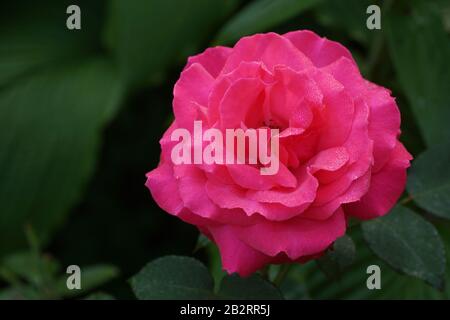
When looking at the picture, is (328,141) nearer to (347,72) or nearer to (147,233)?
(347,72)

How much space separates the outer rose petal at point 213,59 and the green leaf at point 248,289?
0.13 meters

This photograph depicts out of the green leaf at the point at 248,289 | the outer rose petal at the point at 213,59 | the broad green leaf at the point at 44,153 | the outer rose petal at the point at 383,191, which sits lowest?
the broad green leaf at the point at 44,153

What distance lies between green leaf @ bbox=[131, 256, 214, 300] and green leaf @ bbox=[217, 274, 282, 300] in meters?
0.01

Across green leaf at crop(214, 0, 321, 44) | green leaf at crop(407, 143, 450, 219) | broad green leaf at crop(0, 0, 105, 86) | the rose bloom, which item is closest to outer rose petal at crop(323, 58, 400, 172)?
the rose bloom

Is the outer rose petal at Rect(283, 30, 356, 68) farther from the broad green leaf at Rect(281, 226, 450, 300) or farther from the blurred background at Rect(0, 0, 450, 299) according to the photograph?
the blurred background at Rect(0, 0, 450, 299)

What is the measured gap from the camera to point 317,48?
1.48 feet

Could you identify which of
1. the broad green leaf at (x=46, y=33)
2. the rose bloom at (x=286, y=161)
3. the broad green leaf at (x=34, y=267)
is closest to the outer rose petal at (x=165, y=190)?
the rose bloom at (x=286, y=161)

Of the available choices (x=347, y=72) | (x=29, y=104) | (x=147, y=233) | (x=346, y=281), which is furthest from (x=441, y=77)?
(x=29, y=104)

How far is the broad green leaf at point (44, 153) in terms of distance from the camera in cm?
116

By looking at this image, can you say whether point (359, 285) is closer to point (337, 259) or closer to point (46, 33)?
point (337, 259)

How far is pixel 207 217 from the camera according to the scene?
0.40 meters

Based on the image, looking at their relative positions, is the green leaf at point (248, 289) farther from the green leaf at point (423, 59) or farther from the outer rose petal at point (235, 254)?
the green leaf at point (423, 59)

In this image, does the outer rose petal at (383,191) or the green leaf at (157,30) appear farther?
the green leaf at (157,30)

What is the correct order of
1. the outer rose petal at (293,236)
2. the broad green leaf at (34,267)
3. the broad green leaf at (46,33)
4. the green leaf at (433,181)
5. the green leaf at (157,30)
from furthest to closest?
the broad green leaf at (46,33) → the green leaf at (157,30) → the broad green leaf at (34,267) → the green leaf at (433,181) → the outer rose petal at (293,236)
